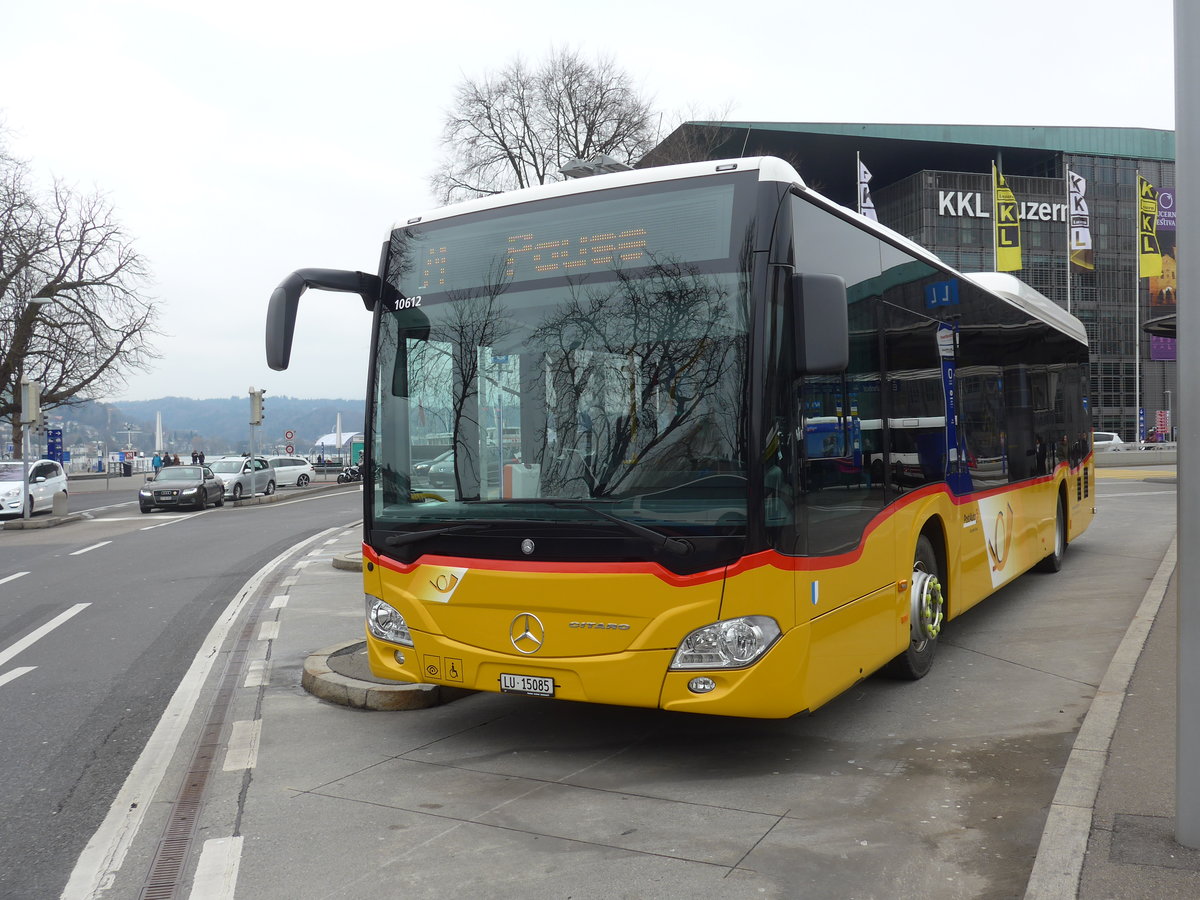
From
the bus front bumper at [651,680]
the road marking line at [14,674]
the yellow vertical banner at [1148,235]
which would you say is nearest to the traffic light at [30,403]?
the road marking line at [14,674]

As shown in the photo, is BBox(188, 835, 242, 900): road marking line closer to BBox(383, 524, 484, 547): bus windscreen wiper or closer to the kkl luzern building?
BBox(383, 524, 484, 547): bus windscreen wiper

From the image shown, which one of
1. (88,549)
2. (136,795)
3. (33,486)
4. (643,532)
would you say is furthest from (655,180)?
(33,486)

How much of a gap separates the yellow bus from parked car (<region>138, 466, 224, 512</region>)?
28.6 m

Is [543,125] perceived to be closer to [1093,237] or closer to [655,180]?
[655,180]

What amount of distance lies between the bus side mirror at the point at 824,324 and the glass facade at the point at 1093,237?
6941 cm

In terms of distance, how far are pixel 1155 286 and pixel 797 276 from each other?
144 ft

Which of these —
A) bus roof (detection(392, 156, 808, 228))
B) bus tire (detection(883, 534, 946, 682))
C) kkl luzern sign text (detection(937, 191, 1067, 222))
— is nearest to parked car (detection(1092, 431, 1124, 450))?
kkl luzern sign text (detection(937, 191, 1067, 222))

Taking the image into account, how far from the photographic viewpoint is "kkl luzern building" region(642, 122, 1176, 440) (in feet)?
219

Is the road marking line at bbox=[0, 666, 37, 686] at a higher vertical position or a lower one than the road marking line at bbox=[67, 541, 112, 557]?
higher

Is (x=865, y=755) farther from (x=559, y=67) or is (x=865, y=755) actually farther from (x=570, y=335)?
(x=559, y=67)

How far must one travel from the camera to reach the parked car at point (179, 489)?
32.3 m

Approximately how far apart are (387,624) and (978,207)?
240 ft

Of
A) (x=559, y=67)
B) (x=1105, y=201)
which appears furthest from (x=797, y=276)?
(x=1105, y=201)

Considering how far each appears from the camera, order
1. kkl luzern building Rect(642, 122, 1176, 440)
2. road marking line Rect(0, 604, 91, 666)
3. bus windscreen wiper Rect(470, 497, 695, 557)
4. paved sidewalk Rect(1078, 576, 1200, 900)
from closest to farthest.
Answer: paved sidewalk Rect(1078, 576, 1200, 900) → bus windscreen wiper Rect(470, 497, 695, 557) → road marking line Rect(0, 604, 91, 666) → kkl luzern building Rect(642, 122, 1176, 440)
